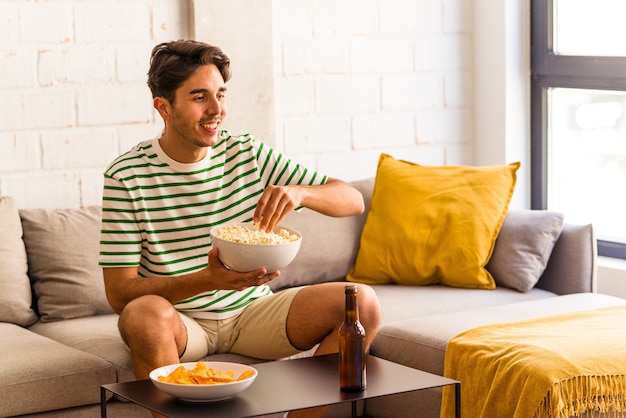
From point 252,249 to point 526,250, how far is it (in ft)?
4.72

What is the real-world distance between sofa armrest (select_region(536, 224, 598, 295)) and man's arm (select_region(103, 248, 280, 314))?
1405 millimetres

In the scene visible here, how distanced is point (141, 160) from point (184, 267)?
30 centimetres

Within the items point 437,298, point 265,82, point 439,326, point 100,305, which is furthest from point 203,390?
point 265,82

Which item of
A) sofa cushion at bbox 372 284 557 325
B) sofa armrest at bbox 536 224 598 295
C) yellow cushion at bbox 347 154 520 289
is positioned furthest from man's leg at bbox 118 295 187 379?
sofa armrest at bbox 536 224 598 295

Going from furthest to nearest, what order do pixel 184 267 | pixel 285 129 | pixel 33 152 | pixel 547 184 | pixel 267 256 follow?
pixel 547 184 < pixel 285 129 < pixel 33 152 < pixel 184 267 < pixel 267 256

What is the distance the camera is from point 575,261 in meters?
3.53

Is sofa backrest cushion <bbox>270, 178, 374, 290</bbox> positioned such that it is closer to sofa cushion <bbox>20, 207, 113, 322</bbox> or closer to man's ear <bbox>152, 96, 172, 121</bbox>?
sofa cushion <bbox>20, 207, 113, 322</bbox>

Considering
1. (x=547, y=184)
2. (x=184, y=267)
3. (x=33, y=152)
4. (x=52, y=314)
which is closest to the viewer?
(x=184, y=267)

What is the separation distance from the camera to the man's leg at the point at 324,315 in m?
2.70

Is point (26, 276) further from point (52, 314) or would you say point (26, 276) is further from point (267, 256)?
point (267, 256)

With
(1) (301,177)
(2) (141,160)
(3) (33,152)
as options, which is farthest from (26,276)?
(1) (301,177)

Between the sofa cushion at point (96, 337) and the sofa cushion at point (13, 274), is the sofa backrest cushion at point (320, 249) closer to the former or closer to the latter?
the sofa cushion at point (96, 337)

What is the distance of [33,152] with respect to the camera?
3525mm

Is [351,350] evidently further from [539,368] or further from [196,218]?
[196,218]
